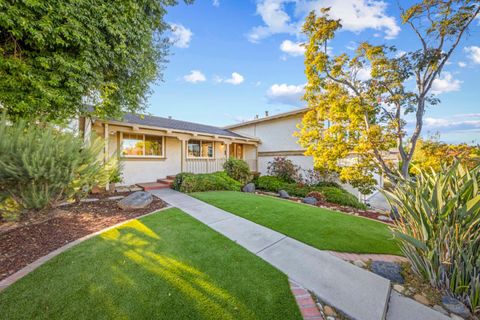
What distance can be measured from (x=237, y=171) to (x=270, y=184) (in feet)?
7.24

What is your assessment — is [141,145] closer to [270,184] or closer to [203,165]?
[203,165]

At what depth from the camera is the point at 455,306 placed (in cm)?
214

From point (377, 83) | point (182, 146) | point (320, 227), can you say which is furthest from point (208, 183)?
point (377, 83)

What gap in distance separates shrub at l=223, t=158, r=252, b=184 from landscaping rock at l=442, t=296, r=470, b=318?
351 inches

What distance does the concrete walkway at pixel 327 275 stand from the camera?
2109mm

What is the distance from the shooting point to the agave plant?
7.16 ft

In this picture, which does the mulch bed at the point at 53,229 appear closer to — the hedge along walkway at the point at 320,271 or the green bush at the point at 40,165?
the green bush at the point at 40,165

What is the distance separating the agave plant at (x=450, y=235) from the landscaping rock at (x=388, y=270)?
10.4 inches

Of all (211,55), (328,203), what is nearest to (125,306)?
(328,203)

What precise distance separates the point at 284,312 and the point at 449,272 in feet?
7.36

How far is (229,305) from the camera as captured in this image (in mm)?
2084

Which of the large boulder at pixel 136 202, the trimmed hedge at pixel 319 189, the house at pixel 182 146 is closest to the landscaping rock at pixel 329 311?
the large boulder at pixel 136 202

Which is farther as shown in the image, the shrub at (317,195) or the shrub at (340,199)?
the shrub at (317,195)

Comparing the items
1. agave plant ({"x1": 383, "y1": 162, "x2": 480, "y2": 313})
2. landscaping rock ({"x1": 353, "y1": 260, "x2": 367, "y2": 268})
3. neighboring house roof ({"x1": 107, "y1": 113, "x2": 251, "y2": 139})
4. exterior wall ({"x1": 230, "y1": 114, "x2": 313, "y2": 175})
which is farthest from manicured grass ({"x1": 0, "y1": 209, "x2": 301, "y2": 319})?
exterior wall ({"x1": 230, "y1": 114, "x2": 313, "y2": 175})
